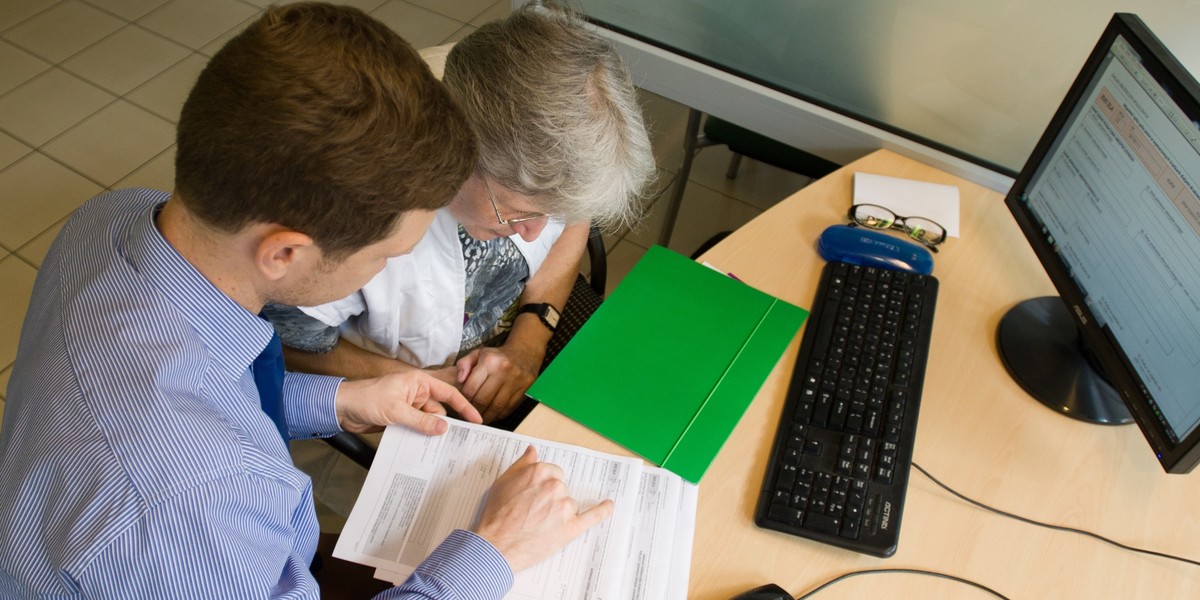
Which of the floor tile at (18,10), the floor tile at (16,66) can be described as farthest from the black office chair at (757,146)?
the floor tile at (18,10)

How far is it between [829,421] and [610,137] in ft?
1.62

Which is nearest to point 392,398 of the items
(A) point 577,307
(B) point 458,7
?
(A) point 577,307

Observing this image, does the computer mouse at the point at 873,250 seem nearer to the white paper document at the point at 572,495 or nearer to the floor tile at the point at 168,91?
the white paper document at the point at 572,495

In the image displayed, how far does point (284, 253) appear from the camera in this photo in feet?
2.74

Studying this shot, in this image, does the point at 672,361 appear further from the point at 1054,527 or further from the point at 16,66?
the point at 16,66

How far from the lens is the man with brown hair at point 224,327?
0.74 m

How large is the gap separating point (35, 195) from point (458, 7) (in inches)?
67.9

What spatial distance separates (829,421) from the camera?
1082mm

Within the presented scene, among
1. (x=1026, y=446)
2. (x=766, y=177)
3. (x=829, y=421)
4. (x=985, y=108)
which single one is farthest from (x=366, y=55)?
(x=766, y=177)

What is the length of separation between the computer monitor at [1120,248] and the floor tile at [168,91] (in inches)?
108

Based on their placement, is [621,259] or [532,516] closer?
[532,516]

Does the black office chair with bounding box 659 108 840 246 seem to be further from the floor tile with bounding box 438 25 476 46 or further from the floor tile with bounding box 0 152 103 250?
the floor tile with bounding box 0 152 103 250

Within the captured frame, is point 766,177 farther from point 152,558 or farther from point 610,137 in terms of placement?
Answer: point 152,558

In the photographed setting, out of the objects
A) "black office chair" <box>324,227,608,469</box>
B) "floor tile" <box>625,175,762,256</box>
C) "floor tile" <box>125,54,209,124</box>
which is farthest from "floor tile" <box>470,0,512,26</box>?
"black office chair" <box>324,227,608,469</box>
